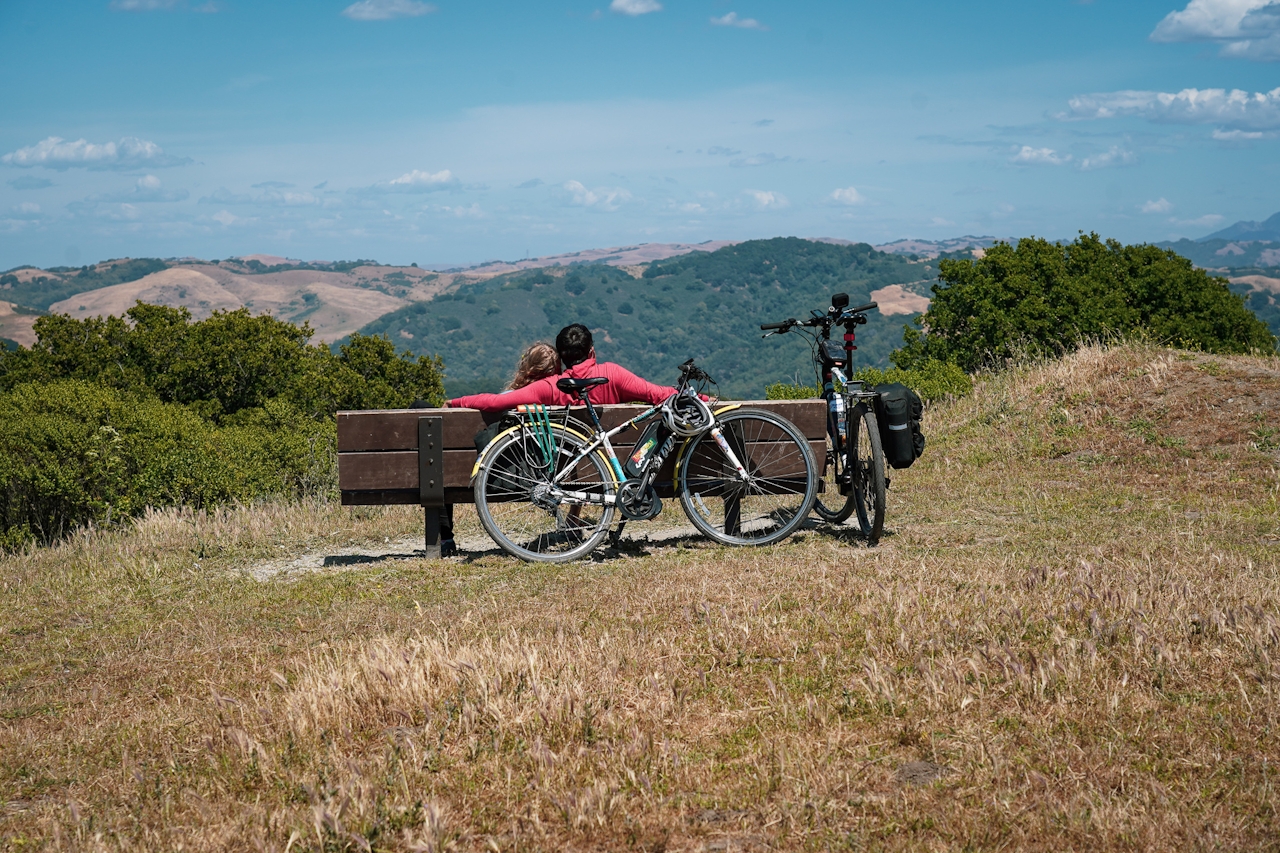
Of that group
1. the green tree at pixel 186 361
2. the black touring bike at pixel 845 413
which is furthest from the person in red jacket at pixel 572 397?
the green tree at pixel 186 361

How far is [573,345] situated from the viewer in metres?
7.14

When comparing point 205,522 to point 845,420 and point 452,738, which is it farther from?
point 452,738

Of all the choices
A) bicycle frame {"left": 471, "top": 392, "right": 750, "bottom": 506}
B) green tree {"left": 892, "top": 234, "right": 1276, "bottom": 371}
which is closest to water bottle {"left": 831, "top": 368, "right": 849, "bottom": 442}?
bicycle frame {"left": 471, "top": 392, "right": 750, "bottom": 506}

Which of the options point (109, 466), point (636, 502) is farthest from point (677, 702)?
point (109, 466)

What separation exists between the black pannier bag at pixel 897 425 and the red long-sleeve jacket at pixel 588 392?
1441 millimetres

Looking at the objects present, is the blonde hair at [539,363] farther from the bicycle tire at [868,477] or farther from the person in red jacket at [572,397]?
the bicycle tire at [868,477]

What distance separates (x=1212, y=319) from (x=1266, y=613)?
136 feet

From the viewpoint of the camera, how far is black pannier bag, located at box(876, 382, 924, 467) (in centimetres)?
666

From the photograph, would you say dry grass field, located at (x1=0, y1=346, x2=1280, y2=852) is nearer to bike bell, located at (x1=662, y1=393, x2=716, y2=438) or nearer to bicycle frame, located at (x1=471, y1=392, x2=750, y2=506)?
bicycle frame, located at (x1=471, y1=392, x2=750, y2=506)

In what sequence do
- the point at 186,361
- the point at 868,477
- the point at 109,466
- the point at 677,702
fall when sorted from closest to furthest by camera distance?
the point at 677,702
the point at 868,477
the point at 109,466
the point at 186,361

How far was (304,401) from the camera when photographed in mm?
35688

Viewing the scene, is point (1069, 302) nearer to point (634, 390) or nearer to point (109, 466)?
point (109, 466)

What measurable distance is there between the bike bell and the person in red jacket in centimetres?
12

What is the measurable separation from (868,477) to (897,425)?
0.45 m
